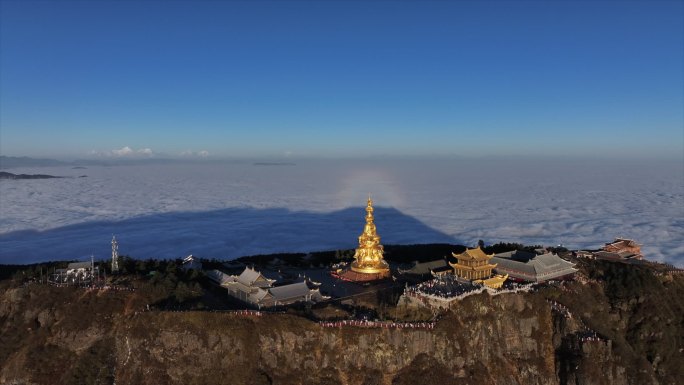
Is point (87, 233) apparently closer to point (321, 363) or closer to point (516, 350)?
point (321, 363)

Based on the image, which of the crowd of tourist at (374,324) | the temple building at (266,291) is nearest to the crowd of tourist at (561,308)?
the crowd of tourist at (374,324)

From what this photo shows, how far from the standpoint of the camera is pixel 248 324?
27656mm

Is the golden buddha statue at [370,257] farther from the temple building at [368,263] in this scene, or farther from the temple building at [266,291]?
the temple building at [266,291]

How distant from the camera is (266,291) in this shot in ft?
101

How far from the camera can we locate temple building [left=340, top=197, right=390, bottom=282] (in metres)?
37.8

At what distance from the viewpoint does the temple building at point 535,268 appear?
35.0m

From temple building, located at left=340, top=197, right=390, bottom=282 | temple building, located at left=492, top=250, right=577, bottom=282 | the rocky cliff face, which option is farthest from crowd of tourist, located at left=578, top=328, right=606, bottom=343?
temple building, located at left=340, top=197, right=390, bottom=282

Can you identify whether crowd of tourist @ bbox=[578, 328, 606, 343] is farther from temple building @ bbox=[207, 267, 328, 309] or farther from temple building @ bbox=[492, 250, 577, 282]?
temple building @ bbox=[207, 267, 328, 309]

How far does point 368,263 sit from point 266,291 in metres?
10.2

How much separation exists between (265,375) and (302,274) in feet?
48.5

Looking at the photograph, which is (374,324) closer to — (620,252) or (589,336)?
(589,336)

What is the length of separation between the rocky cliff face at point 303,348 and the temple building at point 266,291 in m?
2.80

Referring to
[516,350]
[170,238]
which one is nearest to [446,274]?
[516,350]

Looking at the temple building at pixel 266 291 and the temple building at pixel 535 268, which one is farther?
the temple building at pixel 535 268
